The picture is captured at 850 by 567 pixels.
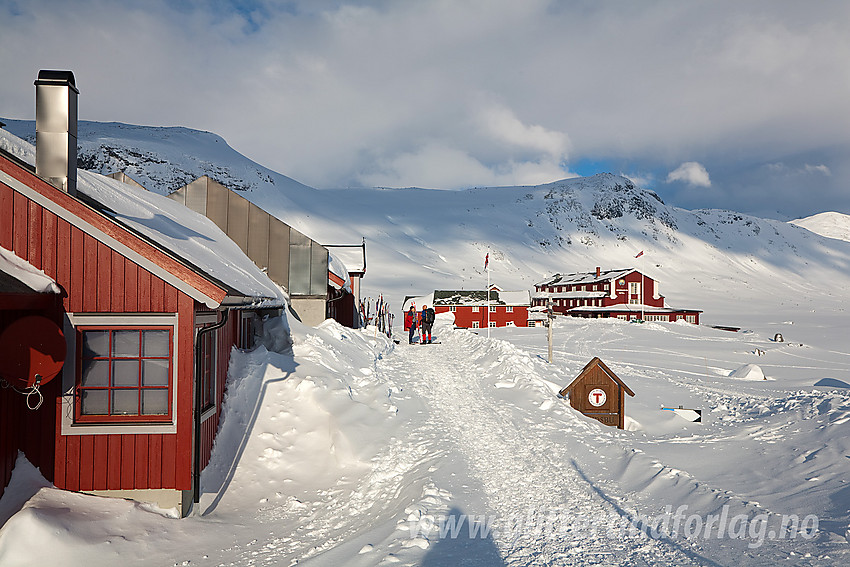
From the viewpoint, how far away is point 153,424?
22.7ft

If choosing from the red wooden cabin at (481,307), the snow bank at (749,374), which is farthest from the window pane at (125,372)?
the red wooden cabin at (481,307)

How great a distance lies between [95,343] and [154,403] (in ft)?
3.51

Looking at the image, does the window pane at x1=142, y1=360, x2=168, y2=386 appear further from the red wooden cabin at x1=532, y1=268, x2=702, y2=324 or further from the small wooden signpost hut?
the red wooden cabin at x1=532, y1=268, x2=702, y2=324

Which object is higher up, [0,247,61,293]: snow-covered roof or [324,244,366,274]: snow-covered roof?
[324,244,366,274]: snow-covered roof

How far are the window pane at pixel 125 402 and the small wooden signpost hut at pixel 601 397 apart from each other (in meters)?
8.65

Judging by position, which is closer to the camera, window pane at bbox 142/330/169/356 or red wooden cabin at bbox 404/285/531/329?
window pane at bbox 142/330/169/356

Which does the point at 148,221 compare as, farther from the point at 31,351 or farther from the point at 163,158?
the point at 163,158

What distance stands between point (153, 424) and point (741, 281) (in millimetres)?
139592

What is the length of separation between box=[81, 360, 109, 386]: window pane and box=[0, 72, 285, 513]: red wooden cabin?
0.01 m

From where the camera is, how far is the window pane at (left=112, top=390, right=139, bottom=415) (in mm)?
6949

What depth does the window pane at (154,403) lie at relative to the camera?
7008mm

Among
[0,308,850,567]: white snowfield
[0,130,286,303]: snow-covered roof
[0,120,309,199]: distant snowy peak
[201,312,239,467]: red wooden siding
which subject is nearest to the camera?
[0,308,850,567]: white snowfield

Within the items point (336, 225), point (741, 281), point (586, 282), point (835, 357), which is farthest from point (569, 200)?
point (835, 357)

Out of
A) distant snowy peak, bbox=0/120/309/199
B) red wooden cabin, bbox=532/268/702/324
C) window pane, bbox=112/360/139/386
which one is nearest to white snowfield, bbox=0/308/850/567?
window pane, bbox=112/360/139/386
